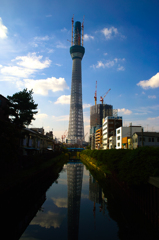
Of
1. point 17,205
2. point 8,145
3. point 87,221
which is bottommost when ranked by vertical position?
point 87,221

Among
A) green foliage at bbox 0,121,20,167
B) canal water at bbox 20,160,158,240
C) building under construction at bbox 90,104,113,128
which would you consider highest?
building under construction at bbox 90,104,113,128

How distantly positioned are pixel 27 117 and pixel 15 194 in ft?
51.0

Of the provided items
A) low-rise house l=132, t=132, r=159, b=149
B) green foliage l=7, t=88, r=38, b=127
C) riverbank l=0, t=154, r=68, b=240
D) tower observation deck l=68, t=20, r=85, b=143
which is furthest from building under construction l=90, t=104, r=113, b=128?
riverbank l=0, t=154, r=68, b=240

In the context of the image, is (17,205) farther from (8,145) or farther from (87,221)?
(87,221)

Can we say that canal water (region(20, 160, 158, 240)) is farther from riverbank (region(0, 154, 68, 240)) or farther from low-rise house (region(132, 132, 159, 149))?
low-rise house (region(132, 132, 159, 149))

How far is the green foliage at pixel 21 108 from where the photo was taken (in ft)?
82.7

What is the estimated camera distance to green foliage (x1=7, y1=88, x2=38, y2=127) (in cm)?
2520

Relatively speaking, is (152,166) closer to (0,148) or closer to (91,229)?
(91,229)

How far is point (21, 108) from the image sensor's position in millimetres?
26141

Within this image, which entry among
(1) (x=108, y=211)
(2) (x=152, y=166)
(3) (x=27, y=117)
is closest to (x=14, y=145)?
(1) (x=108, y=211)

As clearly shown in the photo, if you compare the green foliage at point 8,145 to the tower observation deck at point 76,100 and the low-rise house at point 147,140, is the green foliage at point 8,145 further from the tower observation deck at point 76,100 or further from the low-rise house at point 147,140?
the tower observation deck at point 76,100

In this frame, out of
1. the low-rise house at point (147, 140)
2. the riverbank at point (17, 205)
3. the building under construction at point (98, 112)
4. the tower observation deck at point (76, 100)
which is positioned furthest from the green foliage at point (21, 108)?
the building under construction at point (98, 112)

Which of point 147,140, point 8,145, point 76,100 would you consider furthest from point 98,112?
point 8,145

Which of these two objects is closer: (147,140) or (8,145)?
(8,145)
